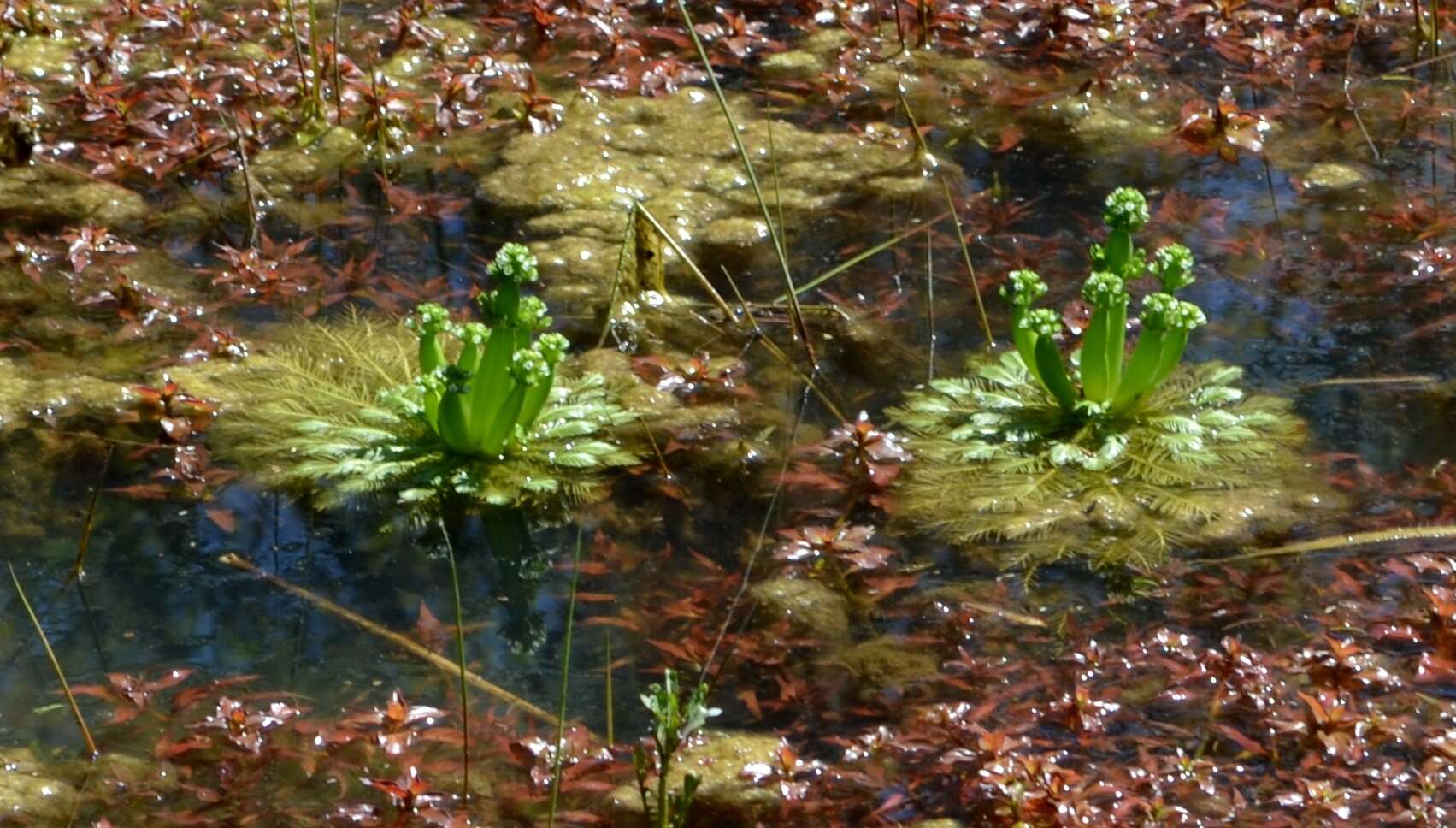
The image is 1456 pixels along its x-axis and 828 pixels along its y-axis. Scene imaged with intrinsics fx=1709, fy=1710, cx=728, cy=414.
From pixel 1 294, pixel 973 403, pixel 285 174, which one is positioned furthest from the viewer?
pixel 285 174

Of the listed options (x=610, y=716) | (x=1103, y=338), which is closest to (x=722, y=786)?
(x=610, y=716)

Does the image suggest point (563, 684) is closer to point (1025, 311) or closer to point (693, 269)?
point (1025, 311)

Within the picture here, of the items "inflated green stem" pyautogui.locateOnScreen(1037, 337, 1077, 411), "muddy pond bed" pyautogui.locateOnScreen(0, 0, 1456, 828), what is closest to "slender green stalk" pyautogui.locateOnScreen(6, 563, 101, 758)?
"muddy pond bed" pyautogui.locateOnScreen(0, 0, 1456, 828)

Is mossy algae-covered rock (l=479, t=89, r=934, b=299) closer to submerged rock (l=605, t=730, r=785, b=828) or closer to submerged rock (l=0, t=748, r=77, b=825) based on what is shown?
submerged rock (l=605, t=730, r=785, b=828)

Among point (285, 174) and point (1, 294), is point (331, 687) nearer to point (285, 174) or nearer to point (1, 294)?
point (1, 294)

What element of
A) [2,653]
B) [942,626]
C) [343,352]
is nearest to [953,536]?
[942,626]

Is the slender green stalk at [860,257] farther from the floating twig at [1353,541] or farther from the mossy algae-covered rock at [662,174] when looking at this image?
the floating twig at [1353,541]

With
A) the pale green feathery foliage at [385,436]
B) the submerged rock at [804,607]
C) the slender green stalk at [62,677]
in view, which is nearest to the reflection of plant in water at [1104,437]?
the submerged rock at [804,607]
